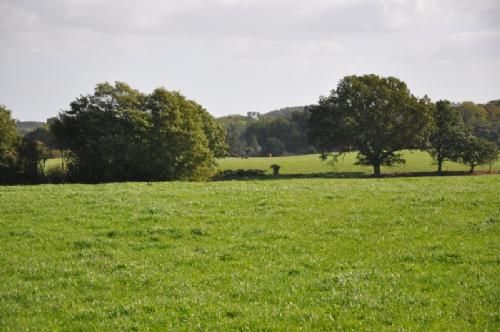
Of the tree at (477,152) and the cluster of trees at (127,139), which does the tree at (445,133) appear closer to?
the tree at (477,152)

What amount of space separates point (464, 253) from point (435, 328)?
20.2 feet

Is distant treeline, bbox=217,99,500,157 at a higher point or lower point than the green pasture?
higher

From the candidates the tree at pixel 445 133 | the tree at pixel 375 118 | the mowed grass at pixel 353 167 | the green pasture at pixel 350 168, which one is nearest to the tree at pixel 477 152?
the tree at pixel 445 133

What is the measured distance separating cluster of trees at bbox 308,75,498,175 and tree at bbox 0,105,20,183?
44899 millimetres

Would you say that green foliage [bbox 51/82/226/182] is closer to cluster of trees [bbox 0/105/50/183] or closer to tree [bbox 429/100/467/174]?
cluster of trees [bbox 0/105/50/183]

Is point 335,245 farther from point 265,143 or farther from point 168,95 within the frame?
point 265,143

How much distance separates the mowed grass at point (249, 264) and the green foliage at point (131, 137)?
3439 centimetres

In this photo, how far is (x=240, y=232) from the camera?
19.2 meters

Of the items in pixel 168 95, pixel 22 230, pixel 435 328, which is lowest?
pixel 435 328

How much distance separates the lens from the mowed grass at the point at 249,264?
11.2 m

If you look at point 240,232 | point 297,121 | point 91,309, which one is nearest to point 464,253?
point 240,232

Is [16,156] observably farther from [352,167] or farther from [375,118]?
[352,167]

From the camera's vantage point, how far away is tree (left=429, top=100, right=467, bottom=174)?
7881cm

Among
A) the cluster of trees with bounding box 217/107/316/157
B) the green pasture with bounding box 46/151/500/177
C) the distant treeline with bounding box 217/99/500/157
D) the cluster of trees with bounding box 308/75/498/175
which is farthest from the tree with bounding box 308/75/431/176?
the cluster of trees with bounding box 217/107/316/157
